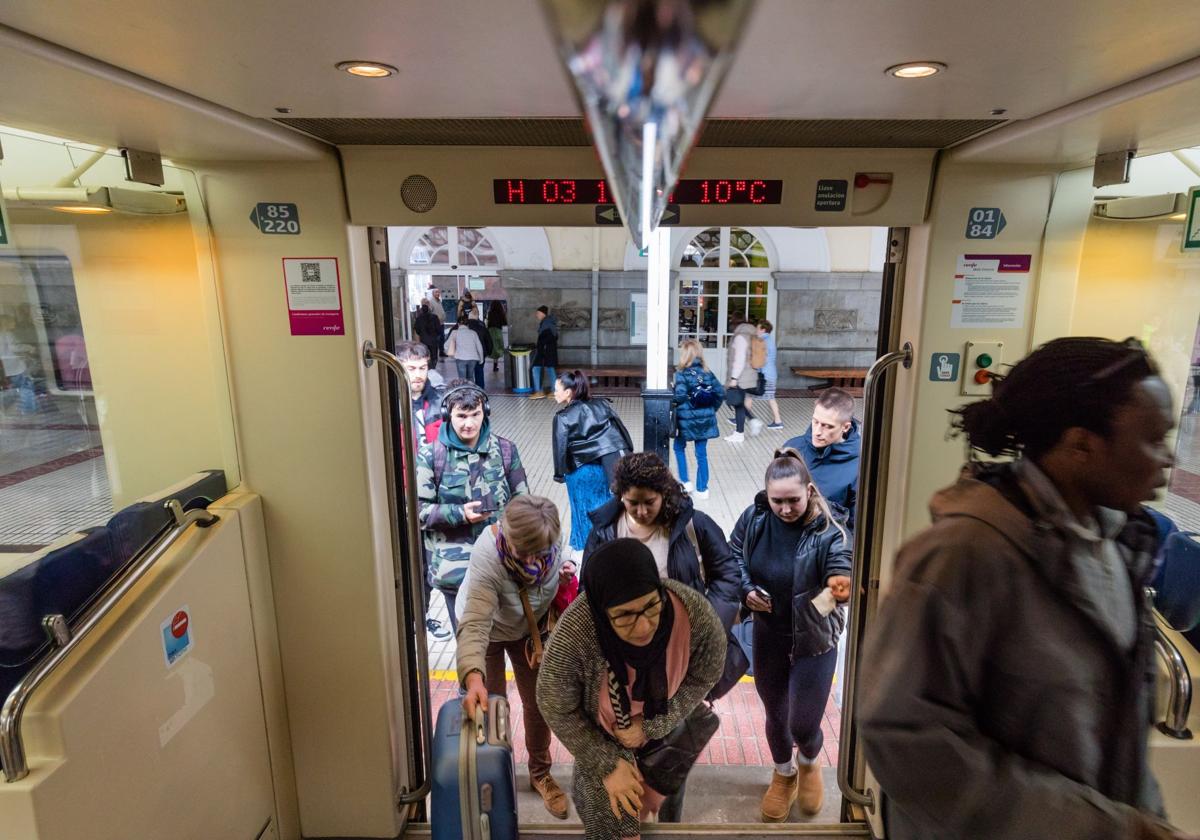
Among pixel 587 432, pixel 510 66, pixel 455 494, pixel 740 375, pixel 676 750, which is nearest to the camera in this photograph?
pixel 510 66

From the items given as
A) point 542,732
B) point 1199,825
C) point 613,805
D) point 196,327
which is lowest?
point 542,732

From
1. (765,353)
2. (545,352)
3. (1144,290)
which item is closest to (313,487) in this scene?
(1144,290)

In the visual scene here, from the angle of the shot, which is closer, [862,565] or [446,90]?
[446,90]

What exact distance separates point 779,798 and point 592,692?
145cm

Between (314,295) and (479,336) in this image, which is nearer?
(314,295)

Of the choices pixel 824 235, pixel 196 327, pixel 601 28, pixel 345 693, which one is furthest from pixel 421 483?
pixel 824 235

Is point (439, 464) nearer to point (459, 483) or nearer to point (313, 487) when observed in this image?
point (459, 483)

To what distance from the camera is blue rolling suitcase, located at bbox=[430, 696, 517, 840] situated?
7.95 feet

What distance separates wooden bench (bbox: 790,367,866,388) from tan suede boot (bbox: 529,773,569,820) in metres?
11.4

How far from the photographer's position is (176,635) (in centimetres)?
225

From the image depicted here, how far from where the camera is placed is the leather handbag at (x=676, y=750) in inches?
111

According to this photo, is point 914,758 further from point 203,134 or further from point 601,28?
point 203,134

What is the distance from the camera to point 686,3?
1.13ft

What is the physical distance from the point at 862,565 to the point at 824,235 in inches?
474
